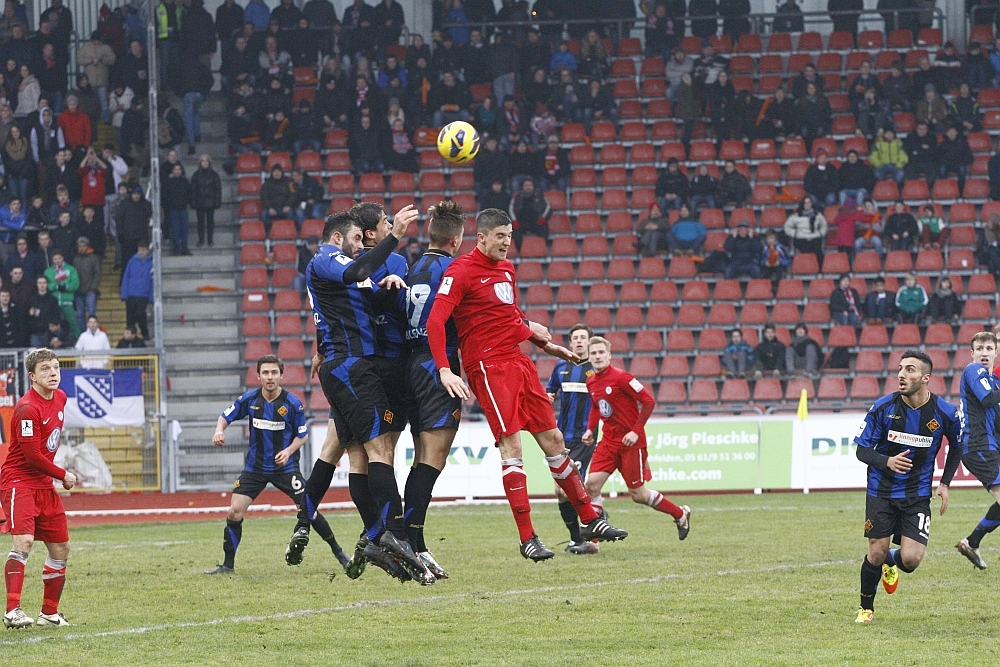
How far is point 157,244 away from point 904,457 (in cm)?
1738

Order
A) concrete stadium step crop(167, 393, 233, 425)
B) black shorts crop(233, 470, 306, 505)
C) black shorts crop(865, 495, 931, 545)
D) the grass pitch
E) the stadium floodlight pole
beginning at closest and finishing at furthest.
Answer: the grass pitch, black shorts crop(865, 495, 931, 545), black shorts crop(233, 470, 306, 505), the stadium floodlight pole, concrete stadium step crop(167, 393, 233, 425)

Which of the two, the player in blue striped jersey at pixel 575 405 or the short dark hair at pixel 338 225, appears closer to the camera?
the short dark hair at pixel 338 225

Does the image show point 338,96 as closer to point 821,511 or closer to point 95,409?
point 95,409

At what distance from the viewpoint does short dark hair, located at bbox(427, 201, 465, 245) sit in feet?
30.3

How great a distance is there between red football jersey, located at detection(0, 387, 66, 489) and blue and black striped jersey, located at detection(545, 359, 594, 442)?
6.37 metres

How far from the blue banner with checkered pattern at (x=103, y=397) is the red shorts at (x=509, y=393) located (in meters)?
13.9

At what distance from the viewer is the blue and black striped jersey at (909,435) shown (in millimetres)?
9500

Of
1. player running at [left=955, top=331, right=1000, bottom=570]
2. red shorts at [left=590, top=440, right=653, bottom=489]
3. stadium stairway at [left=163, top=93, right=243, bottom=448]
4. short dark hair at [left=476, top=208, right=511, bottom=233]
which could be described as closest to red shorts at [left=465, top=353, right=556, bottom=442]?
short dark hair at [left=476, top=208, right=511, bottom=233]

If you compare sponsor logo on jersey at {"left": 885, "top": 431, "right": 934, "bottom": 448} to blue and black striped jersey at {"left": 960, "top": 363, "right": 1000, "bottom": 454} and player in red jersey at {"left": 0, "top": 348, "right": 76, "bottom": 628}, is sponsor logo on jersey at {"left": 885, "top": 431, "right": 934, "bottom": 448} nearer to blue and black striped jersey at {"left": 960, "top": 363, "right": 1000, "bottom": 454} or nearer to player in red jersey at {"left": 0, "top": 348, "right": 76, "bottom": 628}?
blue and black striped jersey at {"left": 960, "top": 363, "right": 1000, "bottom": 454}

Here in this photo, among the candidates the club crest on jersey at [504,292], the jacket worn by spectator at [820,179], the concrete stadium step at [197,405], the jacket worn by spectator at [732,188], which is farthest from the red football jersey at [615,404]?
the jacket worn by spectator at [820,179]

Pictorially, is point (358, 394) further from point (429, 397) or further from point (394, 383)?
point (429, 397)

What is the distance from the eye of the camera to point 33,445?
396 inches

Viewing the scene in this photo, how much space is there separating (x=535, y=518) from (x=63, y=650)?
9475 millimetres

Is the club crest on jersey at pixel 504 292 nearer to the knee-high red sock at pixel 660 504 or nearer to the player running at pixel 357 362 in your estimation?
the player running at pixel 357 362
